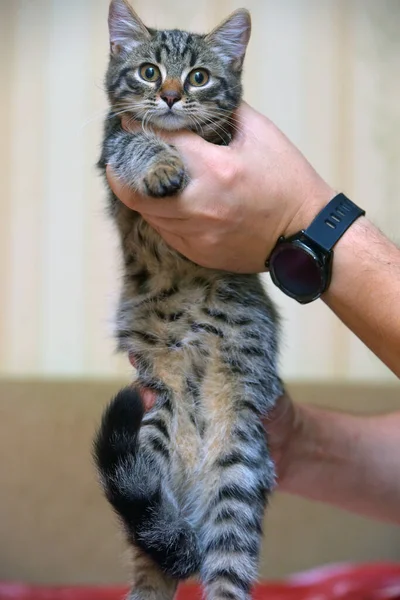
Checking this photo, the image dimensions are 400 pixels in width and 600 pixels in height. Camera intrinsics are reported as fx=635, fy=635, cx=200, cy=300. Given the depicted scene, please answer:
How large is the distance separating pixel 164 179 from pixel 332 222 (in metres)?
0.26

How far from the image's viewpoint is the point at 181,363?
1.04 metres

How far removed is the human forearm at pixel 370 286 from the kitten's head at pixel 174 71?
1.06ft

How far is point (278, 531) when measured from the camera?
1.83m

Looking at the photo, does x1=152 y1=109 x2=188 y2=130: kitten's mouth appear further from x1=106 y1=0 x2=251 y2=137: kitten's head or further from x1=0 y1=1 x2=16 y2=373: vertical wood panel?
x1=0 y1=1 x2=16 y2=373: vertical wood panel

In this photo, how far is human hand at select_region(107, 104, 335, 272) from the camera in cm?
95

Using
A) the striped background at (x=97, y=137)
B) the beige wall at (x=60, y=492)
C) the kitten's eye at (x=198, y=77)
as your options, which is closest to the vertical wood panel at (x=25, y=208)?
the striped background at (x=97, y=137)

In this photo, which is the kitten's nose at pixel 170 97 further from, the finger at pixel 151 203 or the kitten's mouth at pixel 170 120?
the finger at pixel 151 203

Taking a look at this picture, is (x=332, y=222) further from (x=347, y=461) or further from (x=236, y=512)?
(x=347, y=461)

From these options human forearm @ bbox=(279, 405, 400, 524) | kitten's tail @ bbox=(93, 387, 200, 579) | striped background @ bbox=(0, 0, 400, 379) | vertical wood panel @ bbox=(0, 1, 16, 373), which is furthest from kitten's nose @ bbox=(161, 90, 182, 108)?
vertical wood panel @ bbox=(0, 1, 16, 373)

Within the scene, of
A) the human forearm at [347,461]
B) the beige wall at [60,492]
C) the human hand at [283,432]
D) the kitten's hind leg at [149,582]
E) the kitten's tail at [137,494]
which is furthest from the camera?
the beige wall at [60,492]

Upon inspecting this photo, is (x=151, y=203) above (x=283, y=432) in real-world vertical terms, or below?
above

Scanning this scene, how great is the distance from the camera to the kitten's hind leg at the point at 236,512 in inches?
36.8

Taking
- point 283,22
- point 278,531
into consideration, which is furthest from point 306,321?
point 283,22

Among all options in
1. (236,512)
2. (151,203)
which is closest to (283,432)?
(236,512)
